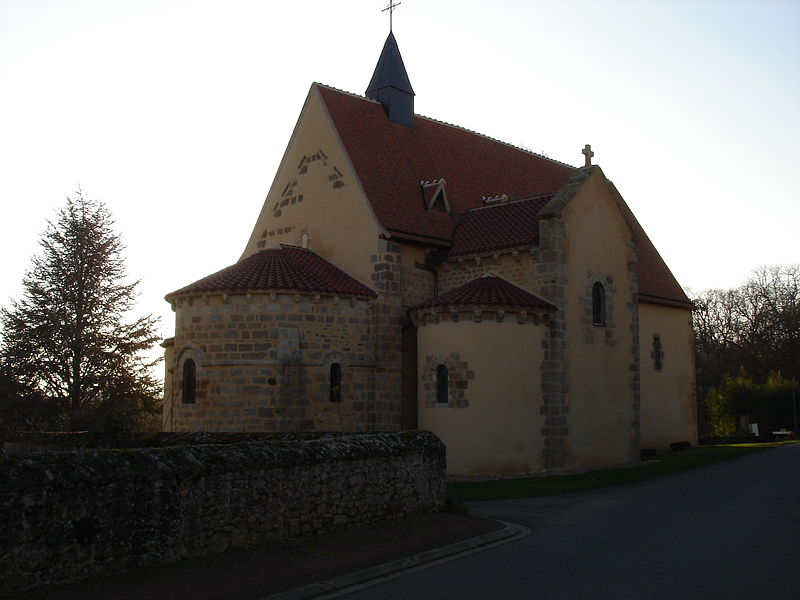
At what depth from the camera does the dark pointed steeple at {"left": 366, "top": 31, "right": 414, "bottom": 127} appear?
2973 cm

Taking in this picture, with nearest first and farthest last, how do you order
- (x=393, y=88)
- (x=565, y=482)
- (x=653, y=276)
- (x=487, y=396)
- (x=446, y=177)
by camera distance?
(x=565, y=482) < (x=487, y=396) < (x=446, y=177) < (x=393, y=88) < (x=653, y=276)

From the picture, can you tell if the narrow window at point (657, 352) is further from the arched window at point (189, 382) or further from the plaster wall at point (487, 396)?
the arched window at point (189, 382)

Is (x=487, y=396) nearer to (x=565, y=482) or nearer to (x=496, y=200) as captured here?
(x=565, y=482)

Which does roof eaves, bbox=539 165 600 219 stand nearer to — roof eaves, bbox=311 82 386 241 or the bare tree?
roof eaves, bbox=311 82 386 241

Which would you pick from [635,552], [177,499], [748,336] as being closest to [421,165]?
[635,552]

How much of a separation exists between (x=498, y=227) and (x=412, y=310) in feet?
13.7

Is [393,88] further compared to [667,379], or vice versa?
[667,379]

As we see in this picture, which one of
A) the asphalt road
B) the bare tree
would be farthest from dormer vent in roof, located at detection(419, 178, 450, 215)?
the bare tree

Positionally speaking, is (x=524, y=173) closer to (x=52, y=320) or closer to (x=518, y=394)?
(x=518, y=394)

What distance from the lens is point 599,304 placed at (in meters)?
26.3

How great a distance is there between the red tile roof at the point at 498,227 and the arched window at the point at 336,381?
534 cm

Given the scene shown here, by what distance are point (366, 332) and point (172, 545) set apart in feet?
48.6

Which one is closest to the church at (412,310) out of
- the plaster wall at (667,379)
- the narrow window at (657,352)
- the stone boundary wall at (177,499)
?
the plaster wall at (667,379)

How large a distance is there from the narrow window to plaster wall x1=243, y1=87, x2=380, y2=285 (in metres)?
13.7
